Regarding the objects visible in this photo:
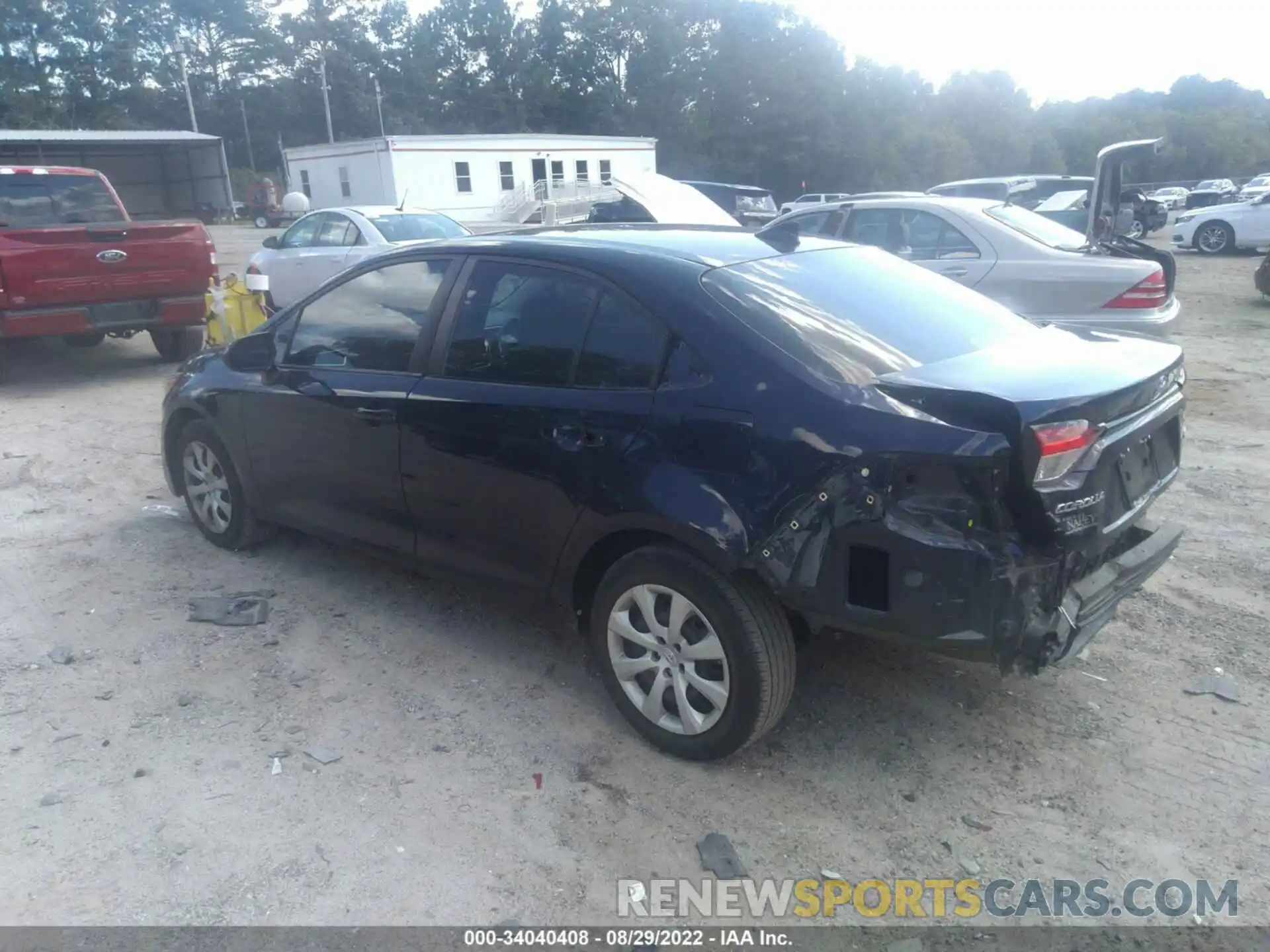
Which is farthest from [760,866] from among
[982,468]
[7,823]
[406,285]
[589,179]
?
[589,179]

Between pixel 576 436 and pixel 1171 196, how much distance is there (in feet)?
154

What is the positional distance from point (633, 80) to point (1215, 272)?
58319 mm

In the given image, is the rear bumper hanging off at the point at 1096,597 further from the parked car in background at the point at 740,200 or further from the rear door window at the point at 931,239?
the parked car in background at the point at 740,200

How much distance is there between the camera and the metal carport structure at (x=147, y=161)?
52.1 feet

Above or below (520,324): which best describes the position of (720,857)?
below

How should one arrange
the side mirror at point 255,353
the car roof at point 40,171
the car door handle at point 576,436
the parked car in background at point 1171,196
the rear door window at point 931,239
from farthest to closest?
the parked car in background at point 1171,196 < the car roof at point 40,171 < the rear door window at point 931,239 < the side mirror at point 255,353 < the car door handle at point 576,436

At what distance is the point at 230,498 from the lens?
5.30m

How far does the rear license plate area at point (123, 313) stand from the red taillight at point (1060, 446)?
9082 millimetres

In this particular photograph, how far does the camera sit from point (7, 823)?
3287 millimetres

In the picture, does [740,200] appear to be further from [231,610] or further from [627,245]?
[627,245]

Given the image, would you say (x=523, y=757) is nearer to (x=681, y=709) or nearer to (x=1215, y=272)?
(x=681, y=709)

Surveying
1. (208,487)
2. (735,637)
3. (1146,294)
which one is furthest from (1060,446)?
(1146,294)

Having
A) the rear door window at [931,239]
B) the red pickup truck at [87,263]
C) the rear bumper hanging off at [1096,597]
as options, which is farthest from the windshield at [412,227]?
the rear bumper hanging off at [1096,597]

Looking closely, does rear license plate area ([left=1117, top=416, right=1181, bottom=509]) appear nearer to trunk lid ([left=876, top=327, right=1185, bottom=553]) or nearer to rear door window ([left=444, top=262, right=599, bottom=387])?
trunk lid ([left=876, top=327, right=1185, bottom=553])
